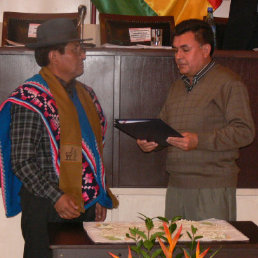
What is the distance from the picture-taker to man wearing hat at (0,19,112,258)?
7.74ft

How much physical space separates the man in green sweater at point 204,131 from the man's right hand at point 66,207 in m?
0.53

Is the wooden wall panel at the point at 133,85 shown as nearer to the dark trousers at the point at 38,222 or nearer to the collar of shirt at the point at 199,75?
the collar of shirt at the point at 199,75

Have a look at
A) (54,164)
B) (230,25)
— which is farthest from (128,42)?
(54,164)

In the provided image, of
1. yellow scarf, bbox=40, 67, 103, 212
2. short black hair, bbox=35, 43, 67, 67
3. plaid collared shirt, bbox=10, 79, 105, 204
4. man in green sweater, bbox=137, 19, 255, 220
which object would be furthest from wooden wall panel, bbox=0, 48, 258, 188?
plaid collared shirt, bbox=10, 79, 105, 204

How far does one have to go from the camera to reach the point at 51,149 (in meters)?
2.44

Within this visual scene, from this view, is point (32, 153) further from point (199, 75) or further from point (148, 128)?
point (199, 75)

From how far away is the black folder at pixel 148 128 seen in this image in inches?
97.3

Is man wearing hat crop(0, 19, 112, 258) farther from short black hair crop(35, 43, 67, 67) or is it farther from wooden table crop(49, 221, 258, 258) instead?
wooden table crop(49, 221, 258, 258)

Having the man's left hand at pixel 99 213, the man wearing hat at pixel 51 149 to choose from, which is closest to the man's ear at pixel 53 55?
the man wearing hat at pixel 51 149

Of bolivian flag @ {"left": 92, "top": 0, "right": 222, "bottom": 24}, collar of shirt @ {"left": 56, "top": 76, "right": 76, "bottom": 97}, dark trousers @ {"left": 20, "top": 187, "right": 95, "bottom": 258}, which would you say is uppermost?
bolivian flag @ {"left": 92, "top": 0, "right": 222, "bottom": 24}

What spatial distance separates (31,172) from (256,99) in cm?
149

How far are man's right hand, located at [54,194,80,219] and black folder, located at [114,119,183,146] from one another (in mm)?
407

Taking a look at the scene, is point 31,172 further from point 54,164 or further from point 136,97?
point 136,97

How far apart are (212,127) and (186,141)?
0.18 m
